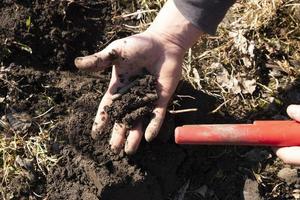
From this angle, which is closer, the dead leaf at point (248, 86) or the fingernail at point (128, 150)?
the fingernail at point (128, 150)

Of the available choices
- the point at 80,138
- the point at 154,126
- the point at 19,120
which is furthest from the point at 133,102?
the point at 19,120

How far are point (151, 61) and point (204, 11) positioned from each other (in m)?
0.36

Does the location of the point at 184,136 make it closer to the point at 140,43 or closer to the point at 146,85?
the point at 146,85

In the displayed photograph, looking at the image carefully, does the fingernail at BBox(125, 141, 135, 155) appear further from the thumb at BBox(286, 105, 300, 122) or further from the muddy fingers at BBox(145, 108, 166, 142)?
the thumb at BBox(286, 105, 300, 122)

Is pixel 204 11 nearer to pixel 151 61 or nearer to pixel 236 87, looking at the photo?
pixel 151 61

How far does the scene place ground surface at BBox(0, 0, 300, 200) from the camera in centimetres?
227

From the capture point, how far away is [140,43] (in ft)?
7.40

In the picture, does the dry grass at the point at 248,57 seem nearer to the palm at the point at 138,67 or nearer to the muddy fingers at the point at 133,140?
the palm at the point at 138,67

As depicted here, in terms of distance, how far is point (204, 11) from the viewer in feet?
7.03

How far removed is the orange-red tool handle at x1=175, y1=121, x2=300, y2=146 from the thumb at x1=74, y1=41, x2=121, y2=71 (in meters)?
0.44

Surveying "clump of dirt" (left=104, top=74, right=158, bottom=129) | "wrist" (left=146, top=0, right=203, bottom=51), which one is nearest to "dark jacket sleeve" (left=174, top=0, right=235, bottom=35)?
"wrist" (left=146, top=0, right=203, bottom=51)

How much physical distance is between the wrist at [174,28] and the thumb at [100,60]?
0.82 feet

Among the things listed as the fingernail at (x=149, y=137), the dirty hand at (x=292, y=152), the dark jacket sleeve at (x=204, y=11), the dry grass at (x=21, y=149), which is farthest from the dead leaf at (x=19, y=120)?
the dirty hand at (x=292, y=152)

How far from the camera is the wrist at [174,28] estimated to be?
7.49 ft
